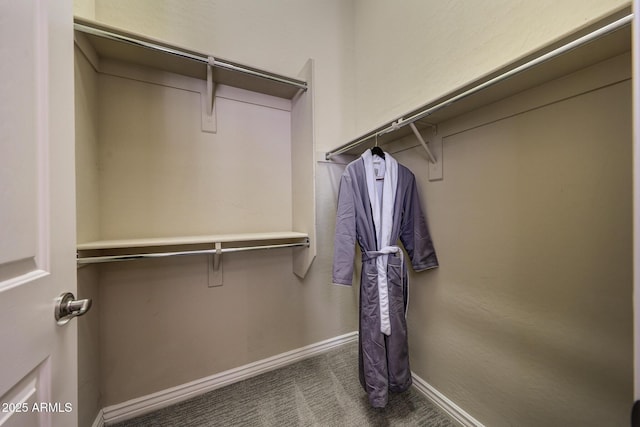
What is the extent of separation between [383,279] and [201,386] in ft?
4.29

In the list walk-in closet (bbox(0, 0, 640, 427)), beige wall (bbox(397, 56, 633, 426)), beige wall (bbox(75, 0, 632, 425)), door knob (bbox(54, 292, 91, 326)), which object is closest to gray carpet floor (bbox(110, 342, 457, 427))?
walk-in closet (bbox(0, 0, 640, 427))

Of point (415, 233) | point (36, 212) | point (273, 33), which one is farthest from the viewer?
point (273, 33)

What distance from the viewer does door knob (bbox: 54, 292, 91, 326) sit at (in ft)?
1.66

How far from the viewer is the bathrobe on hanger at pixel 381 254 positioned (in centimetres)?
113

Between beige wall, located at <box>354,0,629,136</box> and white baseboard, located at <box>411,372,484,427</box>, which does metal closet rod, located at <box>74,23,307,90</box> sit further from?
white baseboard, located at <box>411,372,484,427</box>

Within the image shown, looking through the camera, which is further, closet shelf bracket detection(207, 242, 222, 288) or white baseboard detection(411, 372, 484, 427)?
closet shelf bracket detection(207, 242, 222, 288)

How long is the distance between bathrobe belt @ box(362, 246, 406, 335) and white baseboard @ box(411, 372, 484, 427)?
52 cm

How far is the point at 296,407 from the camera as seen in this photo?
3.99ft

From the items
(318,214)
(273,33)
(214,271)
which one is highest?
(273,33)

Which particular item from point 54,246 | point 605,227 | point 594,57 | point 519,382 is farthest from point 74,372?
point 594,57

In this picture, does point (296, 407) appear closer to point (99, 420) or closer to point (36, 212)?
point (99, 420)

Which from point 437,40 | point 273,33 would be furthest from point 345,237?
point 273,33

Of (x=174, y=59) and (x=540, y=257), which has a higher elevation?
(x=174, y=59)

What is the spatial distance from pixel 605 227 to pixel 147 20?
2.35m
